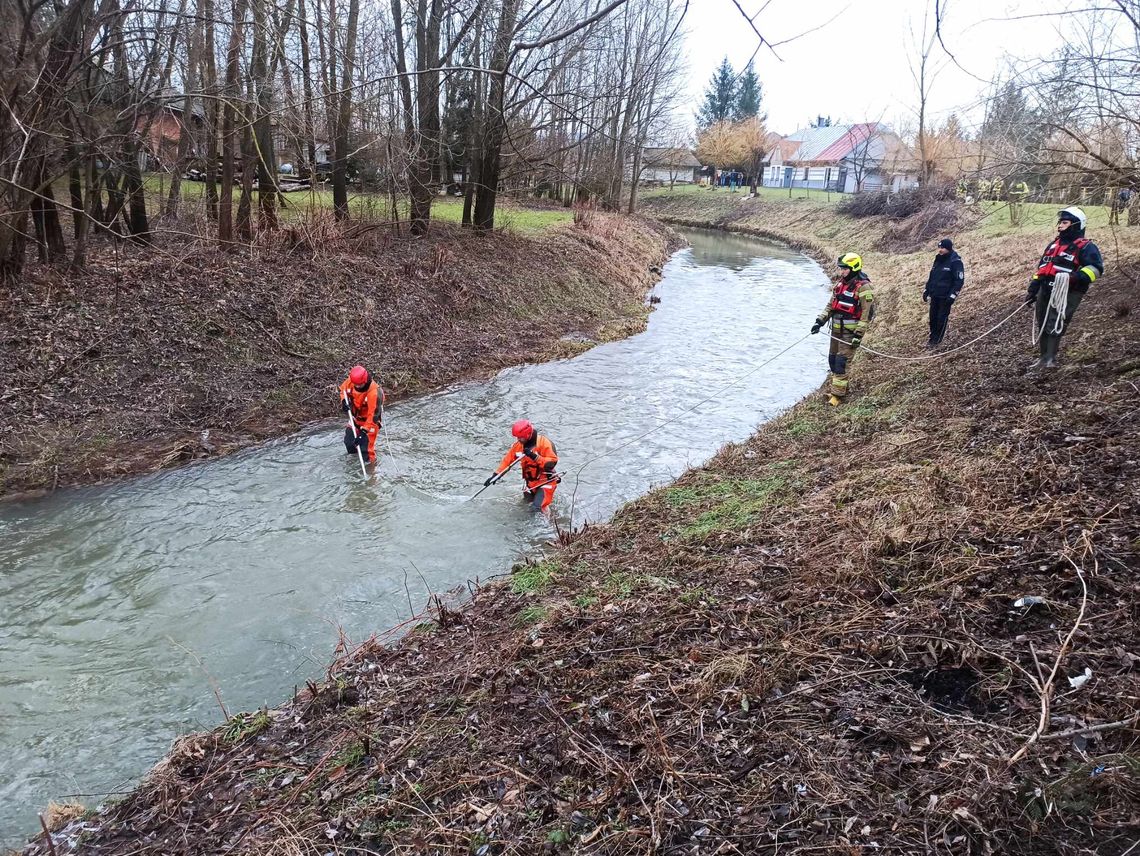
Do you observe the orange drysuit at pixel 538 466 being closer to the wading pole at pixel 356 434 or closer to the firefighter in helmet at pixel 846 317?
the wading pole at pixel 356 434

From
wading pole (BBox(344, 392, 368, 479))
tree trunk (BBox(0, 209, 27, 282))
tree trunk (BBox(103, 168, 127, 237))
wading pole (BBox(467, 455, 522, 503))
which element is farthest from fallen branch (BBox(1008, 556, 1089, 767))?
tree trunk (BBox(103, 168, 127, 237))

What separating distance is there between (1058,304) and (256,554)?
9.71m

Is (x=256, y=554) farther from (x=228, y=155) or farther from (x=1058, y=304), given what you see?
(x=1058, y=304)

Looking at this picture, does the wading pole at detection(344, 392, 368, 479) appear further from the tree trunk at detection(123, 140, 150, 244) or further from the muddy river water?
the tree trunk at detection(123, 140, 150, 244)

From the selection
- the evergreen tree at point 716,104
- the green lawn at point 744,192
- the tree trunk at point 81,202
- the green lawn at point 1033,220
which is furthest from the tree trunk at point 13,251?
the evergreen tree at point 716,104

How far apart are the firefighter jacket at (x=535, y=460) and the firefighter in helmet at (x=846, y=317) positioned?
4544mm

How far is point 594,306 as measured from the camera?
20.2m

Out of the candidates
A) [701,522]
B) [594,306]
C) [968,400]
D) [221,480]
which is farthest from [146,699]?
[594,306]

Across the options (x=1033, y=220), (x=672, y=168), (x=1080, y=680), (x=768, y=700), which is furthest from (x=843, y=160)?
(x=768, y=700)

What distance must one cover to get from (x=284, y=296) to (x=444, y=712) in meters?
11.2

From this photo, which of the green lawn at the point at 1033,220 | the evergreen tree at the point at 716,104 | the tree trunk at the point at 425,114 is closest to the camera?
the tree trunk at the point at 425,114

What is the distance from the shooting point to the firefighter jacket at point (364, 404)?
9.54 meters

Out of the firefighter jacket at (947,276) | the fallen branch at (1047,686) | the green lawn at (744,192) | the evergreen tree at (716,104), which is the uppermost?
the evergreen tree at (716,104)

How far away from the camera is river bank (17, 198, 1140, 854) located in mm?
3010
